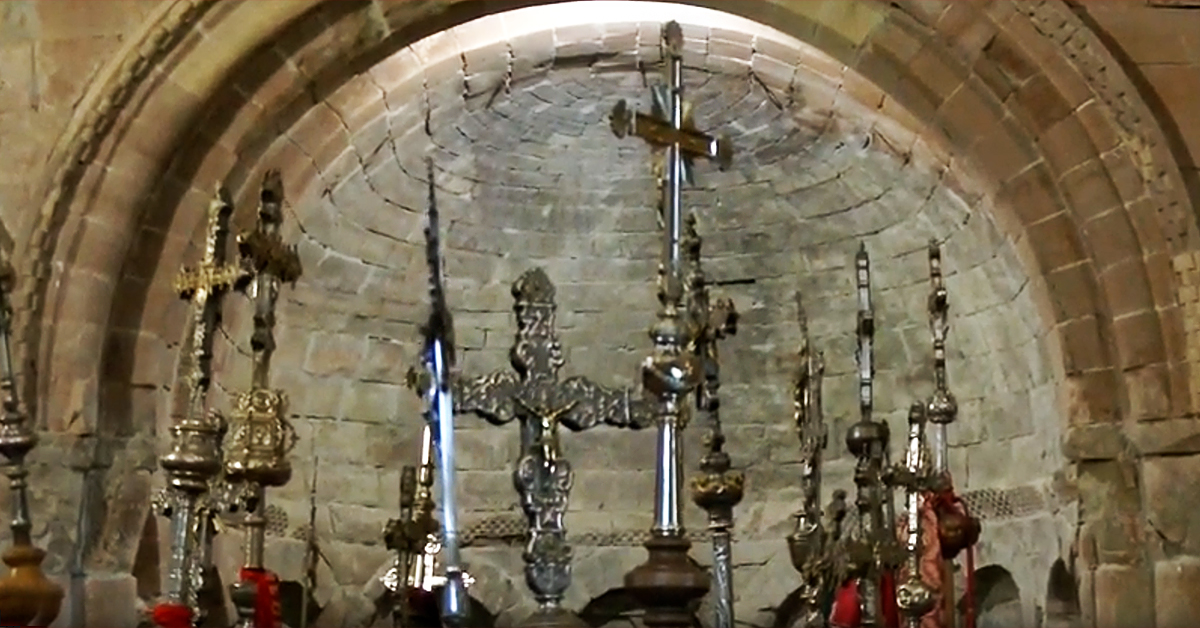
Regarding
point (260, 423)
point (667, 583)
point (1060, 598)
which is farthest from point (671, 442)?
point (1060, 598)

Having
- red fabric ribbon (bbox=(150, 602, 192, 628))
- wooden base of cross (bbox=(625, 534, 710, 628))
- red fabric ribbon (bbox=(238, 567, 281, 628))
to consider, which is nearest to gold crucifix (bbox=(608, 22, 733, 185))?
wooden base of cross (bbox=(625, 534, 710, 628))

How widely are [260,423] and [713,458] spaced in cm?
116

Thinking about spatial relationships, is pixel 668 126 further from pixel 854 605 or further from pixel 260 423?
pixel 854 605

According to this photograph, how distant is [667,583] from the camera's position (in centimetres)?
308

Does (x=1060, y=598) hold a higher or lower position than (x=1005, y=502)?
lower

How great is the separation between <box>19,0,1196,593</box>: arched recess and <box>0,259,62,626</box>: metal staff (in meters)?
1.18

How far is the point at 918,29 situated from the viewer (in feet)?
16.0

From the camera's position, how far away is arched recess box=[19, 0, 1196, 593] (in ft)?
15.0

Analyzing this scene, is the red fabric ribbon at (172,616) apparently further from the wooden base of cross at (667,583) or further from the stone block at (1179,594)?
the stone block at (1179,594)

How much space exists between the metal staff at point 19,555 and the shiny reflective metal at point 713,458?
4.60ft

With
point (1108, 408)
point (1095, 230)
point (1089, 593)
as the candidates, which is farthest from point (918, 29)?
point (1089, 593)

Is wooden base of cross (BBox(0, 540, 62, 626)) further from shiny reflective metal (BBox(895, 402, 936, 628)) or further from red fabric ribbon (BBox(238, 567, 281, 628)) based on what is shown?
shiny reflective metal (BBox(895, 402, 936, 628))

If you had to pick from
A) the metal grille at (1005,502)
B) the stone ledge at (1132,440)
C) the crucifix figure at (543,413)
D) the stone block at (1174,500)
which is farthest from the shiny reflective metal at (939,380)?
the metal grille at (1005,502)

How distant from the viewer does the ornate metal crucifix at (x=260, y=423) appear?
131 inches
